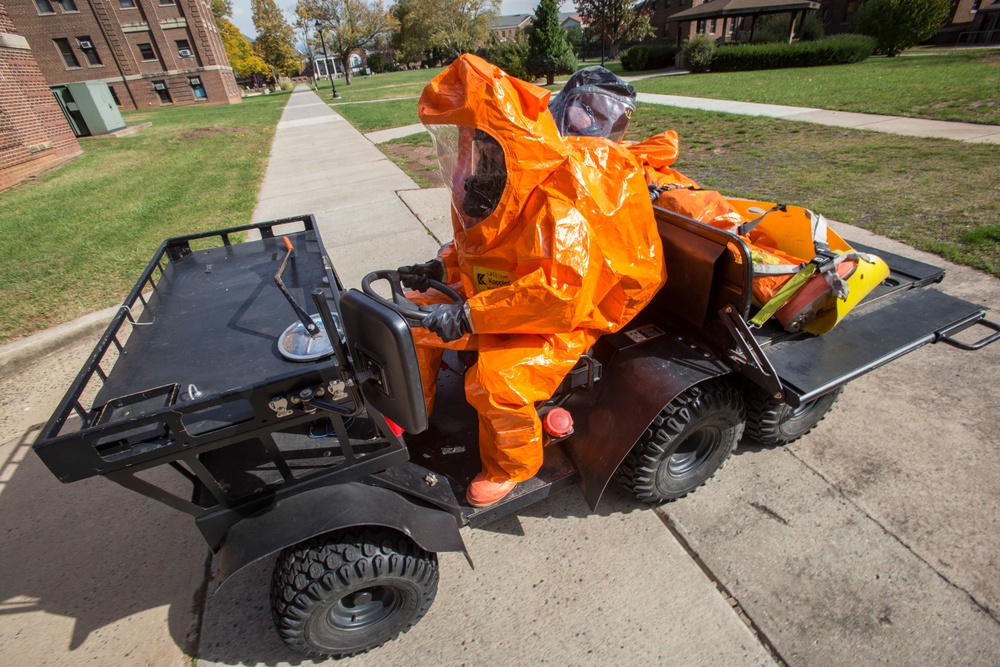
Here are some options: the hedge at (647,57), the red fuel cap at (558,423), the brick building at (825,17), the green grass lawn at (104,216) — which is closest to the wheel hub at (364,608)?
the red fuel cap at (558,423)

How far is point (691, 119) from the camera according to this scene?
10445 mm

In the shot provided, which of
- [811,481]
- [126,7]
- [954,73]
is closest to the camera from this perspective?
[811,481]


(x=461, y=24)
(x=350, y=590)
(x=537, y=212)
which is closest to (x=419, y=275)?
(x=537, y=212)

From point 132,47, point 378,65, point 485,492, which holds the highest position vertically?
point 132,47

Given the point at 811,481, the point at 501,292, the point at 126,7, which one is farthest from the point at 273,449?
the point at 126,7

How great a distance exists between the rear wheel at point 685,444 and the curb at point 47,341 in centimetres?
435

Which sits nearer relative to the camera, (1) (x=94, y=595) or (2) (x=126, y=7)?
(1) (x=94, y=595)

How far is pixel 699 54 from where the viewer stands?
21266 mm

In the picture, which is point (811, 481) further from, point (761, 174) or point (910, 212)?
point (761, 174)

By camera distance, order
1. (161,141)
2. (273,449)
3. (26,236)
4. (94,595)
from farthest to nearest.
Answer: (161,141) < (26,236) < (94,595) < (273,449)

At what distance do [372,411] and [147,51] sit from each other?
4401 cm

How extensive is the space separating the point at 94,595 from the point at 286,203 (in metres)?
6.06

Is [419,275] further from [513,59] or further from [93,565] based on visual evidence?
[513,59]

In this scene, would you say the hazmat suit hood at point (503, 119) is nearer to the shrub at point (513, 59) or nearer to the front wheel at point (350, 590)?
the front wheel at point (350, 590)
